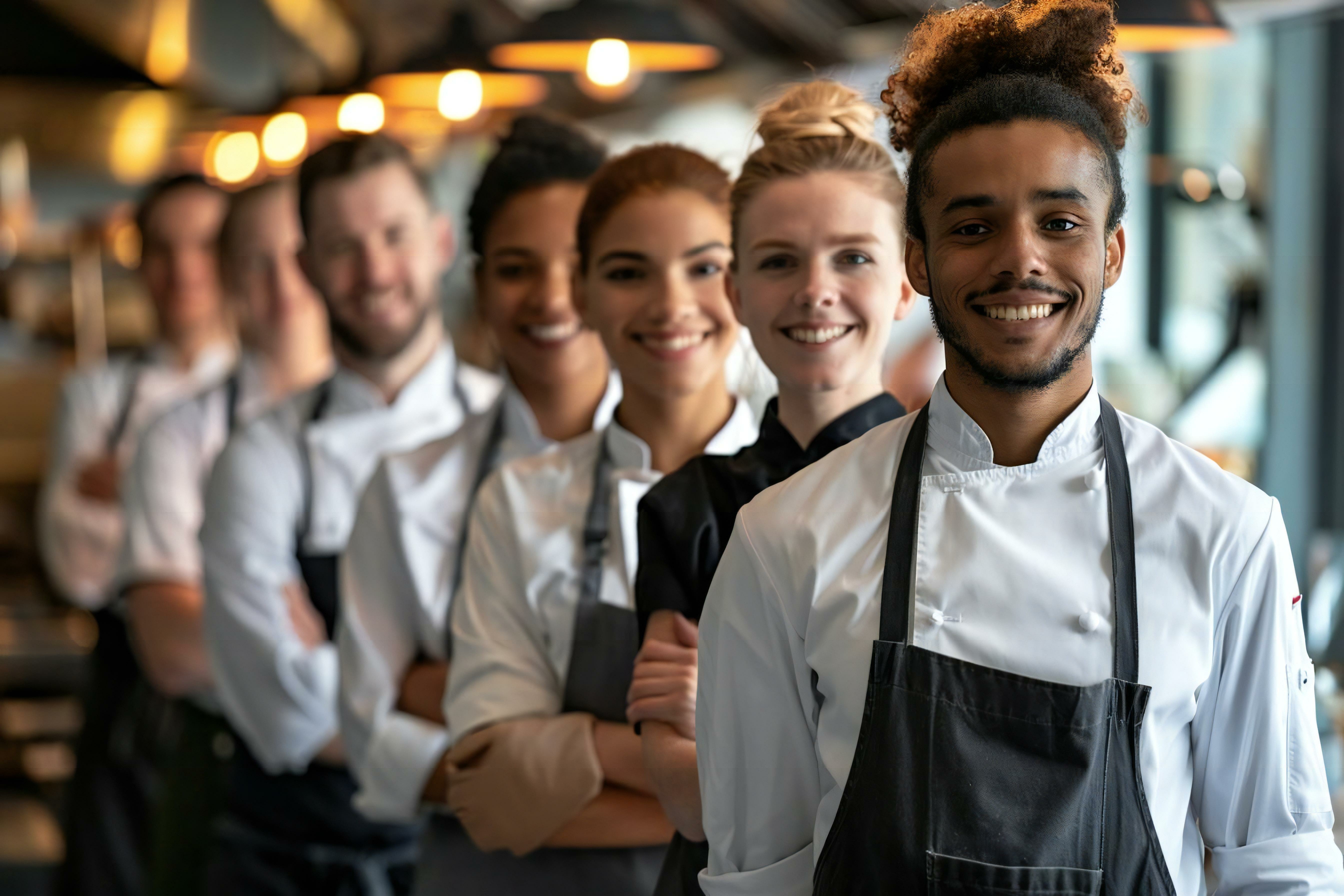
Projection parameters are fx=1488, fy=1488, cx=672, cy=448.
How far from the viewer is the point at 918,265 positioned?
1267 millimetres

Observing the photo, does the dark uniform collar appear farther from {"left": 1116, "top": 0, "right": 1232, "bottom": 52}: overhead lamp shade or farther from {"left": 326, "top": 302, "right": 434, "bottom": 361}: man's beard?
{"left": 326, "top": 302, "right": 434, "bottom": 361}: man's beard

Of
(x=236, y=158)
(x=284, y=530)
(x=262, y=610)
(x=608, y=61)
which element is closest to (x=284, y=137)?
(x=236, y=158)

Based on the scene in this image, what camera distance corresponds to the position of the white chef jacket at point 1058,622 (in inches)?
45.9

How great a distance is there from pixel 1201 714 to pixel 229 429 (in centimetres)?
272

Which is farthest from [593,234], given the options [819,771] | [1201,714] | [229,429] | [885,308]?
[229,429]

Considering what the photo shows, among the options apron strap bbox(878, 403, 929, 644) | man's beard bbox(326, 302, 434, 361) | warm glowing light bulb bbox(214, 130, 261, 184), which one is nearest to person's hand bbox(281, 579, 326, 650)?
man's beard bbox(326, 302, 434, 361)

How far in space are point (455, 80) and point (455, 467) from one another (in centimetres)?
175

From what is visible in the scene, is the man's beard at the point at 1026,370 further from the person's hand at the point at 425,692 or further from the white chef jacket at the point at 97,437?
the white chef jacket at the point at 97,437

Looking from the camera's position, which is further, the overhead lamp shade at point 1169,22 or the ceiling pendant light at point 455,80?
the ceiling pendant light at point 455,80

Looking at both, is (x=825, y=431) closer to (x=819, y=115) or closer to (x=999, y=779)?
(x=819, y=115)

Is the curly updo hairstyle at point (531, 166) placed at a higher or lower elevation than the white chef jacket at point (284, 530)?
higher

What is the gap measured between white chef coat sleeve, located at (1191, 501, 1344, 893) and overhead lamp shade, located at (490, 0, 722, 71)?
2.09m

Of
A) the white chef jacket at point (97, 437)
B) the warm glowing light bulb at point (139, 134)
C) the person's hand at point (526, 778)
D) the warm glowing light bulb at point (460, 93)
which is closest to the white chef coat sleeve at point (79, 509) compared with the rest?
the white chef jacket at point (97, 437)

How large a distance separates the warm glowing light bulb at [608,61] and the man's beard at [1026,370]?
1.96 meters
